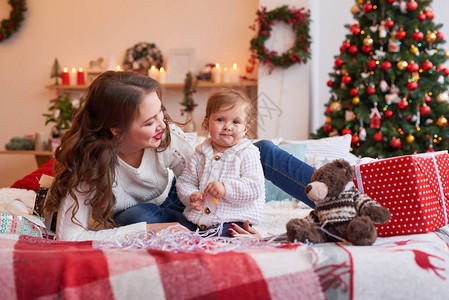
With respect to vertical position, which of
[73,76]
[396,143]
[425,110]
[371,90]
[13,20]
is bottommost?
[396,143]

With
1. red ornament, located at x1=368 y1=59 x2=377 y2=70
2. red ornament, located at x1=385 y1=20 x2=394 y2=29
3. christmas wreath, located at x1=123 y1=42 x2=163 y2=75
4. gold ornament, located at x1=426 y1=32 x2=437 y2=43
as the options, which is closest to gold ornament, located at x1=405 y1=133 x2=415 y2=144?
red ornament, located at x1=368 y1=59 x2=377 y2=70

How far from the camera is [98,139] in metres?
1.55

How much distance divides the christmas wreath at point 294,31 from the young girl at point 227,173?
244cm

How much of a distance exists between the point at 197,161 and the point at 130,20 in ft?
11.6

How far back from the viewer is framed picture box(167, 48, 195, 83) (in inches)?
177

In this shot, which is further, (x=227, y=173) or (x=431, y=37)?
(x=431, y=37)

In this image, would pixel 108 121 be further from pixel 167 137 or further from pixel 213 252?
pixel 213 252

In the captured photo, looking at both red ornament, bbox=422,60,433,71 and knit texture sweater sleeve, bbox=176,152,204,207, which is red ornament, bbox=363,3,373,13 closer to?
red ornament, bbox=422,60,433,71

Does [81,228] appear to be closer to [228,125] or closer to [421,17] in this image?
[228,125]

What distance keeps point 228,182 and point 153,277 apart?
0.59 metres

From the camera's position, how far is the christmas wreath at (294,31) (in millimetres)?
3871

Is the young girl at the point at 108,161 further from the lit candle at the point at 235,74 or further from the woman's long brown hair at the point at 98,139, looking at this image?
the lit candle at the point at 235,74

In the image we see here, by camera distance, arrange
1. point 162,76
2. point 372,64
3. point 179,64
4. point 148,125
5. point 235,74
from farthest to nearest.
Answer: point 179,64 < point 162,76 < point 235,74 < point 372,64 < point 148,125

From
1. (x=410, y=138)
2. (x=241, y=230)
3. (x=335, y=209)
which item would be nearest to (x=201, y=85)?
(x=410, y=138)
